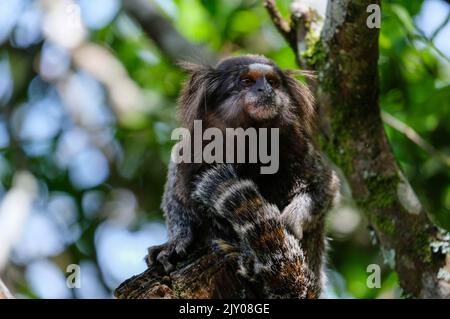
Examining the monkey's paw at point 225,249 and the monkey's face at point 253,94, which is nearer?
the monkey's paw at point 225,249

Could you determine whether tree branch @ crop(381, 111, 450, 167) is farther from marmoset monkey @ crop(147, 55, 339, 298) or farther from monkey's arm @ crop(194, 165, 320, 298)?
monkey's arm @ crop(194, 165, 320, 298)

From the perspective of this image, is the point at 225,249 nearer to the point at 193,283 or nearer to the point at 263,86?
the point at 193,283

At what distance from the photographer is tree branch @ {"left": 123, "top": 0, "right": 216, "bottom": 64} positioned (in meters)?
8.80

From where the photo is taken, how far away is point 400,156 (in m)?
8.34

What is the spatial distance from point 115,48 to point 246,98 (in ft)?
17.4

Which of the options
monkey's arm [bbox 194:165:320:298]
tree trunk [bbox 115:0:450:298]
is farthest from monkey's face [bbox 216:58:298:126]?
monkey's arm [bbox 194:165:320:298]

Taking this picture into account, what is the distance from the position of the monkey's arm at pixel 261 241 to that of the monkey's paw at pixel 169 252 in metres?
0.40

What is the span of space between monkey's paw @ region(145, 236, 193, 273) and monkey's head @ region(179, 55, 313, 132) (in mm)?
958

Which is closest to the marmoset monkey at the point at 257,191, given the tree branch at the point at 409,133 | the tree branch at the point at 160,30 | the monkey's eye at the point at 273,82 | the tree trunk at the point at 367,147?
the monkey's eye at the point at 273,82

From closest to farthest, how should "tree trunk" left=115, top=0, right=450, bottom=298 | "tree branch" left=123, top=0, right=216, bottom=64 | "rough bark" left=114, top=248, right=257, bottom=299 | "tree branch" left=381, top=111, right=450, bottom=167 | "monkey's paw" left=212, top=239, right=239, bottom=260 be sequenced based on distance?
"rough bark" left=114, top=248, right=257, bottom=299 → "monkey's paw" left=212, top=239, right=239, bottom=260 → "tree trunk" left=115, top=0, right=450, bottom=298 → "tree branch" left=381, top=111, right=450, bottom=167 → "tree branch" left=123, top=0, right=216, bottom=64

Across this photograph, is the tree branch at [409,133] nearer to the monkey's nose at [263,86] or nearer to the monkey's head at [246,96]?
the monkey's head at [246,96]

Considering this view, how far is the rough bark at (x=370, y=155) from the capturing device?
5.86 m
